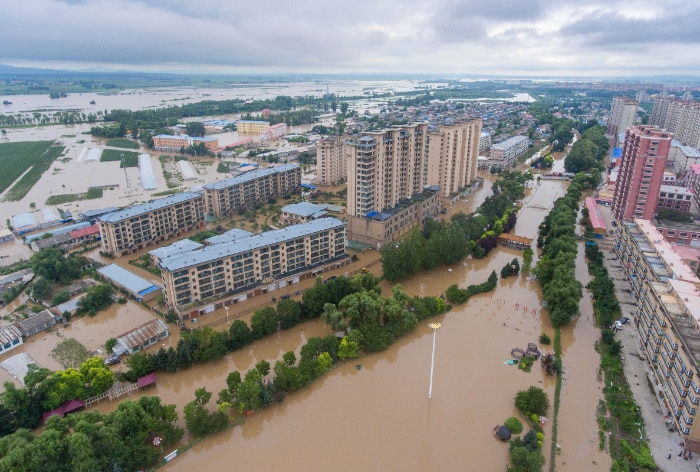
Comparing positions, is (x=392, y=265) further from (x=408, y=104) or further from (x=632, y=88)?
(x=632, y=88)

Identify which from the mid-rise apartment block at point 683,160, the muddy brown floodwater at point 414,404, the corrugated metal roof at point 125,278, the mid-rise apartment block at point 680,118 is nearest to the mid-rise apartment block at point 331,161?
the corrugated metal roof at point 125,278

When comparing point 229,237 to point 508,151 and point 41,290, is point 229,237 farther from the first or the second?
point 508,151

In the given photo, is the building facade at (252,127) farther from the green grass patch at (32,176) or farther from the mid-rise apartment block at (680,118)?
the mid-rise apartment block at (680,118)

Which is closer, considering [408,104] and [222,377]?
[222,377]

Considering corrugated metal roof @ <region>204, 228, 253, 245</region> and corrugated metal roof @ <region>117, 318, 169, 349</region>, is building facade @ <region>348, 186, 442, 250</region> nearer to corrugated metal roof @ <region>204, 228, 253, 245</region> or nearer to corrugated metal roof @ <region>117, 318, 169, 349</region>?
corrugated metal roof @ <region>204, 228, 253, 245</region>

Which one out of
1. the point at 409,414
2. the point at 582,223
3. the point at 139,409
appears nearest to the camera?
the point at 139,409

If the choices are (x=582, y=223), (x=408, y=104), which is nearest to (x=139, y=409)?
(x=582, y=223)

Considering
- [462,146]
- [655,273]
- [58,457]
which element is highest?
[462,146]
